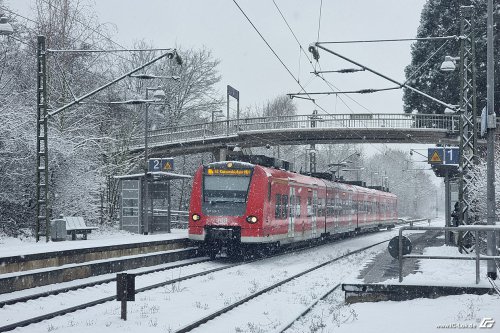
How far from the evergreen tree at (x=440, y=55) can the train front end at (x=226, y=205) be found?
24376 millimetres

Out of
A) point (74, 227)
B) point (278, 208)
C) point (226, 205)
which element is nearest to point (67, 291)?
point (226, 205)

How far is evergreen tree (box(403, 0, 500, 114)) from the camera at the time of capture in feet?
139

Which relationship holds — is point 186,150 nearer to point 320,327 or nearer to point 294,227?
point 294,227

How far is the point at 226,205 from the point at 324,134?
2216cm

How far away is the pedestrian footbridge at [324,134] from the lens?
40.7m

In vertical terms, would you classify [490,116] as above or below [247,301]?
above

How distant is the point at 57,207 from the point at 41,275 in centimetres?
1681

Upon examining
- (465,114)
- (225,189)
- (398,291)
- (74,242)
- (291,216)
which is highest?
(465,114)

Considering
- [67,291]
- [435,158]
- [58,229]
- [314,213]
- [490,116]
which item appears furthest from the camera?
[314,213]

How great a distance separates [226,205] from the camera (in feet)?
70.0

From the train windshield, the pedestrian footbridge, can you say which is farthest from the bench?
the pedestrian footbridge

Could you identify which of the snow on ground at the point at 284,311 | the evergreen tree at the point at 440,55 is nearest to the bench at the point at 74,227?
the snow on ground at the point at 284,311

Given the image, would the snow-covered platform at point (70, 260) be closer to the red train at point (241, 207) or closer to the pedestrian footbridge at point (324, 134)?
the red train at point (241, 207)

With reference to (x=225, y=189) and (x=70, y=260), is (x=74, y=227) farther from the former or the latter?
(x=70, y=260)
